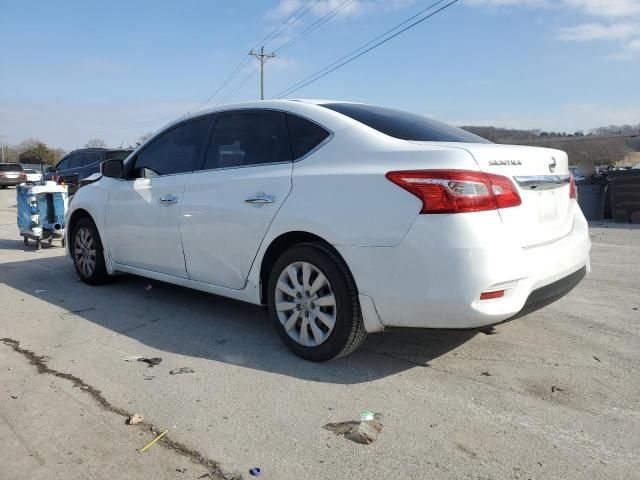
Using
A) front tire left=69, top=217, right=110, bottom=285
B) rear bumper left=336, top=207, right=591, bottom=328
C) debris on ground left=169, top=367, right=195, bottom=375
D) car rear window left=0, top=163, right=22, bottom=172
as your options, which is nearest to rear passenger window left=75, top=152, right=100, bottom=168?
front tire left=69, top=217, right=110, bottom=285

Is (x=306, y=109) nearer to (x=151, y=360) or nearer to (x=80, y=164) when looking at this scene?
(x=151, y=360)

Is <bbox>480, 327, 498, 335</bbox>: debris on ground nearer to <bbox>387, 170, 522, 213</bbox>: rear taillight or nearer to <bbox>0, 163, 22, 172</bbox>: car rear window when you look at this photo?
<bbox>387, 170, 522, 213</bbox>: rear taillight

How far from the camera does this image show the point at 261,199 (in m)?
3.71

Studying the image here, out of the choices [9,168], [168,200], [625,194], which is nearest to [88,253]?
[168,200]

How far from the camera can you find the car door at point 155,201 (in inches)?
177

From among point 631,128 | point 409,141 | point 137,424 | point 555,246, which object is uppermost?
point 631,128

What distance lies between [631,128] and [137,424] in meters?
28.6

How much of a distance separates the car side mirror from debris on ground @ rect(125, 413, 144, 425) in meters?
2.94

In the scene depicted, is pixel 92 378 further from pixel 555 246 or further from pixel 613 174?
pixel 613 174

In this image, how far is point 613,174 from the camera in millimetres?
14312

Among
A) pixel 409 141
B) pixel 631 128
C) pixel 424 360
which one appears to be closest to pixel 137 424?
pixel 424 360

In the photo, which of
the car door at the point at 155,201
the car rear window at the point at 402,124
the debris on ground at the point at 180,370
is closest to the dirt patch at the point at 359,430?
the debris on ground at the point at 180,370

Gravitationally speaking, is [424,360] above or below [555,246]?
below

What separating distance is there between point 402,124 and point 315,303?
1380 mm
